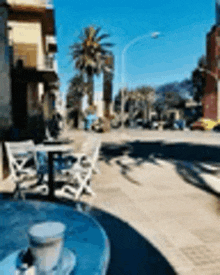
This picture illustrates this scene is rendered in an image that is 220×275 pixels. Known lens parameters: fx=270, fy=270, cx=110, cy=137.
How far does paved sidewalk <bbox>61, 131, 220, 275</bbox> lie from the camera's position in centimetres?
311

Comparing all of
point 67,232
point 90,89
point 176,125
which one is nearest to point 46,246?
point 67,232

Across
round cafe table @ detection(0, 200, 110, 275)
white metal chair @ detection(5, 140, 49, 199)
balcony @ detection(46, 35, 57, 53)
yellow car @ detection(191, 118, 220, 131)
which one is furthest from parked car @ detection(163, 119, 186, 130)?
round cafe table @ detection(0, 200, 110, 275)

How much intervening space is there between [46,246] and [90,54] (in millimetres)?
33277

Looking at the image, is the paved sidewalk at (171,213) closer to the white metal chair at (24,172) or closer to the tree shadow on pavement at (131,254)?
the tree shadow on pavement at (131,254)

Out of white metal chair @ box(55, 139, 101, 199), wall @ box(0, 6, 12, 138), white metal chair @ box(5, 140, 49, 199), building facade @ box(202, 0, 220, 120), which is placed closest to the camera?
white metal chair @ box(55, 139, 101, 199)

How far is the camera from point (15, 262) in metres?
1.30

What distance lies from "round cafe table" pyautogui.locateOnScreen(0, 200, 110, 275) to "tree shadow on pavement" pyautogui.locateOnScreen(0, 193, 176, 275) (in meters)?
0.59

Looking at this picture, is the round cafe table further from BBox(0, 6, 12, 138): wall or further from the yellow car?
the yellow car

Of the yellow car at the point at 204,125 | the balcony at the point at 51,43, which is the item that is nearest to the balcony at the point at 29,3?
the balcony at the point at 51,43

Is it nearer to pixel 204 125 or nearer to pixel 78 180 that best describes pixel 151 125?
pixel 204 125

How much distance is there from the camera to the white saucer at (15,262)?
1.24 metres

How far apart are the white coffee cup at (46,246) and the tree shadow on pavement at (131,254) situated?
1547mm

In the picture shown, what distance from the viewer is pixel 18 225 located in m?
1.83

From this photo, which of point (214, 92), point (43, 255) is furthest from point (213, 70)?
point (43, 255)
